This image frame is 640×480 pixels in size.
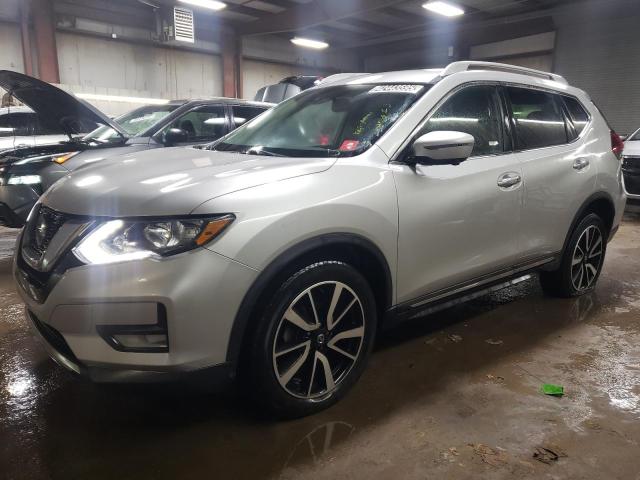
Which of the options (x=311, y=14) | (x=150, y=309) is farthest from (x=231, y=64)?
(x=150, y=309)

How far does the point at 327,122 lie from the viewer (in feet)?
8.47

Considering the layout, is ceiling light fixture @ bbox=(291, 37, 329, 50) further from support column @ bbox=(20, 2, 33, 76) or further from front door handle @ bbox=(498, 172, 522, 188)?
front door handle @ bbox=(498, 172, 522, 188)

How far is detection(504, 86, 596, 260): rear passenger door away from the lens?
9.28 feet

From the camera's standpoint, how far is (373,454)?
186 centimetres

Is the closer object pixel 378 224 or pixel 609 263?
pixel 378 224

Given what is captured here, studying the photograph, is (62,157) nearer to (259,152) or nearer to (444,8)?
(259,152)

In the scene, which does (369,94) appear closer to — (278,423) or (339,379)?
(339,379)

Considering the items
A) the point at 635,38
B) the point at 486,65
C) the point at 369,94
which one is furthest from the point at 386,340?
the point at 635,38

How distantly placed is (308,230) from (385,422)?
90 cm

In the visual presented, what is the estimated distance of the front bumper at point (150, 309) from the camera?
158cm

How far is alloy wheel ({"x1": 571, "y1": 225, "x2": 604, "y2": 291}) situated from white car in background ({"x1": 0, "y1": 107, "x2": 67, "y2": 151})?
20.8ft

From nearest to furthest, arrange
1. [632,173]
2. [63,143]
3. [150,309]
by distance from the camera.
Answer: [150,309] → [63,143] → [632,173]

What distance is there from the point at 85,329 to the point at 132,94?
12.4 metres

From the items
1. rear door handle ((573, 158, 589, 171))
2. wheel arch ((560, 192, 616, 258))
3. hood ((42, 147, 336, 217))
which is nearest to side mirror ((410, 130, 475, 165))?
hood ((42, 147, 336, 217))
